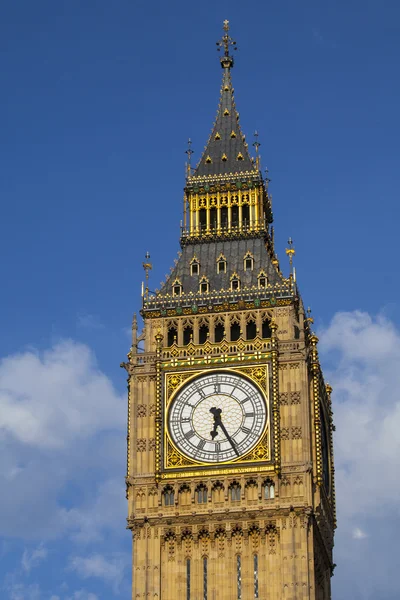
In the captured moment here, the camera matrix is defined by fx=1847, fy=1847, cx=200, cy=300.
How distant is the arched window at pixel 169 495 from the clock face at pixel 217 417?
144 centimetres

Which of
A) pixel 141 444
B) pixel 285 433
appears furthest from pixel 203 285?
pixel 285 433

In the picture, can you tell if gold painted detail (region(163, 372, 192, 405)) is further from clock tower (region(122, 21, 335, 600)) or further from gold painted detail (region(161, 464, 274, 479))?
gold painted detail (region(161, 464, 274, 479))

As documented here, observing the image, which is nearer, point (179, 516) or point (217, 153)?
point (179, 516)

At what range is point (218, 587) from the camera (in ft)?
217

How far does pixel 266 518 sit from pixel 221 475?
2.34m

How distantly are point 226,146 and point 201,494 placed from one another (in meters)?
16.8

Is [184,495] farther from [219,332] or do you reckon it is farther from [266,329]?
[266,329]

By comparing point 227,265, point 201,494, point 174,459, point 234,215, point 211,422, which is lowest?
point 201,494

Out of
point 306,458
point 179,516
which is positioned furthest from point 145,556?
point 306,458

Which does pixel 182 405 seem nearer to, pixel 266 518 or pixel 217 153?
pixel 266 518

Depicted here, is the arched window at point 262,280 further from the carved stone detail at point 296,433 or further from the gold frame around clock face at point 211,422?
the carved stone detail at point 296,433

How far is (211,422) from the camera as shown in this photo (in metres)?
68.8

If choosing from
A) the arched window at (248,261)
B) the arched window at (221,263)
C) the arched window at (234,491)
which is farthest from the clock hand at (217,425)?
the arched window at (248,261)

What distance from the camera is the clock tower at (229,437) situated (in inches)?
2625
